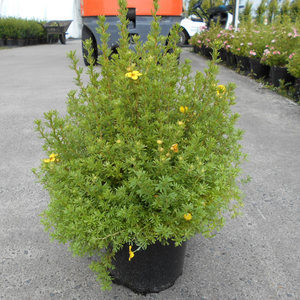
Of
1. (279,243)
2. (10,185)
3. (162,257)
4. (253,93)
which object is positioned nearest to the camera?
(162,257)

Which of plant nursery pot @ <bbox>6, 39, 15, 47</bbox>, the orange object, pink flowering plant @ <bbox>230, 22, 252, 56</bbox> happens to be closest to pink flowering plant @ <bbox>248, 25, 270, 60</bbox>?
pink flowering plant @ <bbox>230, 22, 252, 56</bbox>

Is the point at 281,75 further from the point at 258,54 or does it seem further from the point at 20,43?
the point at 20,43

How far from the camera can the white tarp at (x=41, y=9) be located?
2394cm

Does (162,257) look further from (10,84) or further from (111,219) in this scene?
(10,84)

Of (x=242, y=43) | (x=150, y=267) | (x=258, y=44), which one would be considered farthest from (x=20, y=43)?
(x=150, y=267)

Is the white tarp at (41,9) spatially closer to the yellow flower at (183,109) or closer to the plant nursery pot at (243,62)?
the plant nursery pot at (243,62)

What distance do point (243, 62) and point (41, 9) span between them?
21318mm

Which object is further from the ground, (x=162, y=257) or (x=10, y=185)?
(x=162, y=257)

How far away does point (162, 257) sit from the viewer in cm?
180

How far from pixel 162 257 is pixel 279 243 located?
1108 millimetres

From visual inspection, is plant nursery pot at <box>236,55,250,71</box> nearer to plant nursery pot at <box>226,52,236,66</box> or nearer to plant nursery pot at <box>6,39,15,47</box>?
plant nursery pot at <box>226,52,236,66</box>

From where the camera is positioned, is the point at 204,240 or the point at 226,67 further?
the point at 226,67

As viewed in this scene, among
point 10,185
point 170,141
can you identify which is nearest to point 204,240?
point 170,141

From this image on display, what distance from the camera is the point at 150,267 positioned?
181 centimetres
